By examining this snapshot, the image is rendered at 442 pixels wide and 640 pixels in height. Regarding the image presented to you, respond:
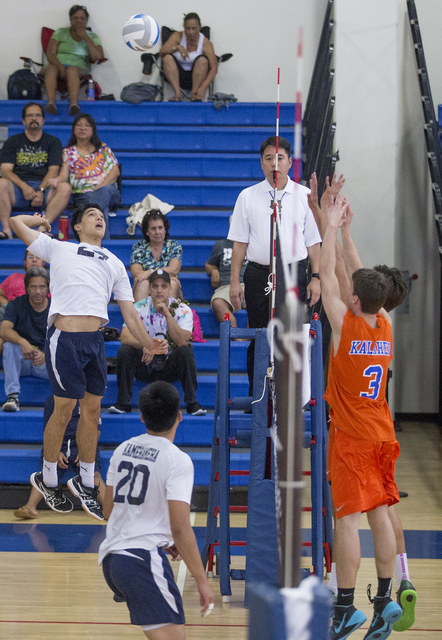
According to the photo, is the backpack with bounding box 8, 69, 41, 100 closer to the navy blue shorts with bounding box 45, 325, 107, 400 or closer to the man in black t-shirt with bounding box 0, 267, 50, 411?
the man in black t-shirt with bounding box 0, 267, 50, 411

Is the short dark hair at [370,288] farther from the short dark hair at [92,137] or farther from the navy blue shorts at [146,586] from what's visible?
the short dark hair at [92,137]

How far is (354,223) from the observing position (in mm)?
6316

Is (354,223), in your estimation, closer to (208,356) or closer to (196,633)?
(208,356)

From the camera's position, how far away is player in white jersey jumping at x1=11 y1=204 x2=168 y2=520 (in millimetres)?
3941

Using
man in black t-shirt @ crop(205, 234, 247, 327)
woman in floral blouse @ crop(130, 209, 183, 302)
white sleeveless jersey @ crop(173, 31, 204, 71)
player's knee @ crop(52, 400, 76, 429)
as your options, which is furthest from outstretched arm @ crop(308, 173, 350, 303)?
white sleeveless jersey @ crop(173, 31, 204, 71)

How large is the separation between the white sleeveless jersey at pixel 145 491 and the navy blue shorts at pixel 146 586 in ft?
0.11

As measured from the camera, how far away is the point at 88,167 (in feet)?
22.5

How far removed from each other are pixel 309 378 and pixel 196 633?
1.25 m

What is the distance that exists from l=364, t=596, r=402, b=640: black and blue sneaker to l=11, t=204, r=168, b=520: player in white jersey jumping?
6.18 feet

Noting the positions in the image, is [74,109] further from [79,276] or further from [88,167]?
[79,276]

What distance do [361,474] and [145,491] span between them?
1.09 m

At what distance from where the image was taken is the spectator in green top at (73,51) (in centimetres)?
835

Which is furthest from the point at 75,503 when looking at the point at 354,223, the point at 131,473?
the point at 354,223

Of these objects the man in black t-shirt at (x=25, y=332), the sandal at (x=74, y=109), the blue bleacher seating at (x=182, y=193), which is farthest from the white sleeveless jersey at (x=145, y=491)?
the sandal at (x=74, y=109)
